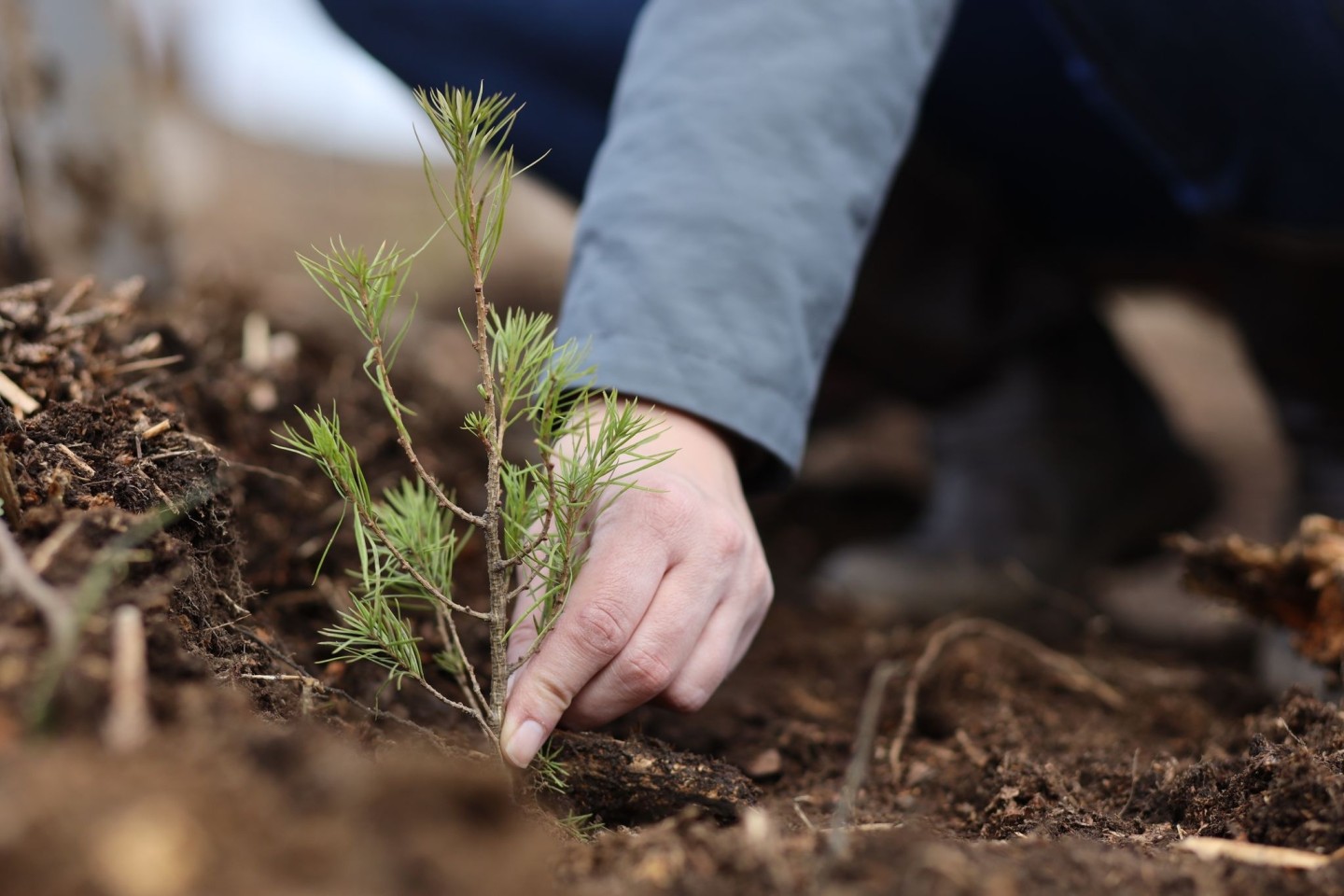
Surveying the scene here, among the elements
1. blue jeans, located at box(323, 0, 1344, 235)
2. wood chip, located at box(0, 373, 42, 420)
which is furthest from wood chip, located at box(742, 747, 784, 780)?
blue jeans, located at box(323, 0, 1344, 235)

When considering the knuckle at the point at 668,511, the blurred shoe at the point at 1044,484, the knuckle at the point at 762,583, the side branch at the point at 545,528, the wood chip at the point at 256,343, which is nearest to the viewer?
the side branch at the point at 545,528

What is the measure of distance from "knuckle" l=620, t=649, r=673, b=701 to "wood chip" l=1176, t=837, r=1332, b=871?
426mm

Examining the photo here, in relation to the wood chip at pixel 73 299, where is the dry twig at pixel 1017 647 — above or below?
below

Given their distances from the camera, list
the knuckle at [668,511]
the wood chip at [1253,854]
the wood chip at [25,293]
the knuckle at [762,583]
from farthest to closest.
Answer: the wood chip at [25,293], the knuckle at [762,583], the knuckle at [668,511], the wood chip at [1253,854]

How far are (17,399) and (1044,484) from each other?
194 cm

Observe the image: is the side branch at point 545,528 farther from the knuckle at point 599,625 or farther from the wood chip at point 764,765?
the wood chip at point 764,765

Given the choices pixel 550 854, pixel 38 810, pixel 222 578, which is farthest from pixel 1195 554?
pixel 38 810

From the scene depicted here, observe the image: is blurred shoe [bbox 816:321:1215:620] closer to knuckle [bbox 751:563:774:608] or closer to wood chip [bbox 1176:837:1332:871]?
knuckle [bbox 751:563:774:608]

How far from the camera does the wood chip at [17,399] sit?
0.97 meters

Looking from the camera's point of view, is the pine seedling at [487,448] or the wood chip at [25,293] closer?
the pine seedling at [487,448]

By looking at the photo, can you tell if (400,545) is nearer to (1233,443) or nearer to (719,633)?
(719,633)

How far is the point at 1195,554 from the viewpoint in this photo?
1.31 meters

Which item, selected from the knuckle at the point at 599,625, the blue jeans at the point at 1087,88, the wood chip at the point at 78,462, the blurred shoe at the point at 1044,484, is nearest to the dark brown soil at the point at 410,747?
the wood chip at the point at 78,462

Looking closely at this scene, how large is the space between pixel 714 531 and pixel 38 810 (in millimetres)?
597
